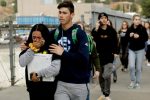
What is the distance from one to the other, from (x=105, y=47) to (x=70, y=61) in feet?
14.8

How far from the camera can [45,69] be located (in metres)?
5.54

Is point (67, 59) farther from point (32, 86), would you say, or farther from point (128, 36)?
point (128, 36)

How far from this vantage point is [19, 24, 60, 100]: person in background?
217 inches

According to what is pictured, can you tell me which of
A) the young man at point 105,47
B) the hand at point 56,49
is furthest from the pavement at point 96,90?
the hand at point 56,49

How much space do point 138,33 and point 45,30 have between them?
21.9 ft

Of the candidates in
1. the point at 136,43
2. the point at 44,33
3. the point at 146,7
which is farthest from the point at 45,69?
the point at 146,7

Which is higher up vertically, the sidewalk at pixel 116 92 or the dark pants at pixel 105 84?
the dark pants at pixel 105 84

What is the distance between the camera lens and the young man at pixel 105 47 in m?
9.96

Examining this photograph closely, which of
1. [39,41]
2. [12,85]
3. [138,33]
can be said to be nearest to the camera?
[39,41]

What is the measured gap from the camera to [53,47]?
18.1ft

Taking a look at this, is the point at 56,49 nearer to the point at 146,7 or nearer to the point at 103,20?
the point at 103,20

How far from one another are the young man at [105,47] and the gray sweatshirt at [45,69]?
175 inches

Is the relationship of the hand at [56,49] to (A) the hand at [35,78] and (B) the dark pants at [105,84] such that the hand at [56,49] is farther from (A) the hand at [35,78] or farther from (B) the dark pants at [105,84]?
(B) the dark pants at [105,84]

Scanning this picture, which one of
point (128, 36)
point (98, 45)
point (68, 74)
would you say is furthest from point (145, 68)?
point (68, 74)
